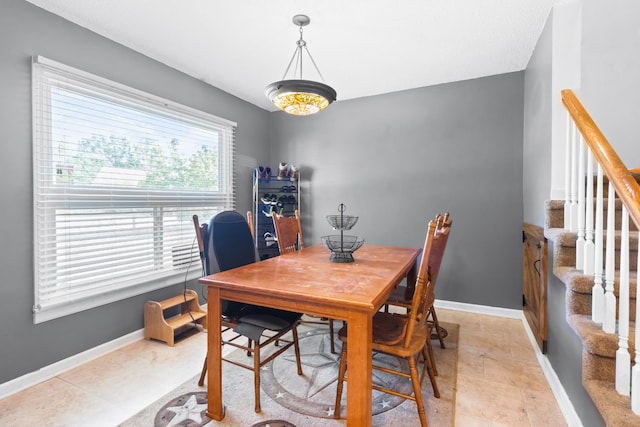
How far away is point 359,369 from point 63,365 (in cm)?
222

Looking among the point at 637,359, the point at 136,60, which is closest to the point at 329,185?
the point at 136,60

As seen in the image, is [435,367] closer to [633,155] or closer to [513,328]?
[513,328]

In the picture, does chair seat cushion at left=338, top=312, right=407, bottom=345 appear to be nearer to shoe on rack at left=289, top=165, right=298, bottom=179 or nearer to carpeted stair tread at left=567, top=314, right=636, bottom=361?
carpeted stair tread at left=567, top=314, right=636, bottom=361

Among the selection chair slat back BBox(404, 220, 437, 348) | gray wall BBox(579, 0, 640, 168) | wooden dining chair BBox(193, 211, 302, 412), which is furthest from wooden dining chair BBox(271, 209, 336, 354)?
gray wall BBox(579, 0, 640, 168)

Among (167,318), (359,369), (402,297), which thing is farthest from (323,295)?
(167,318)

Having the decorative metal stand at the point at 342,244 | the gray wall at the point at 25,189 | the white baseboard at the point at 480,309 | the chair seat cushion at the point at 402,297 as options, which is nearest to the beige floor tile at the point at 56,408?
the gray wall at the point at 25,189

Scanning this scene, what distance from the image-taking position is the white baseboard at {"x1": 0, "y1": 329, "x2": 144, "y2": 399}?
1.89 meters

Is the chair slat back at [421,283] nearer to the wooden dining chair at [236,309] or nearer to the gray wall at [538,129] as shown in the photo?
the wooden dining chair at [236,309]

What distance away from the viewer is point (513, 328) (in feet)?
9.39

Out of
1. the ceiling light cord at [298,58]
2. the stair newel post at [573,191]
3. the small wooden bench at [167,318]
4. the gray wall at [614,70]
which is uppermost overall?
the ceiling light cord at [298,58]

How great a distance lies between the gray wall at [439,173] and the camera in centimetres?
314

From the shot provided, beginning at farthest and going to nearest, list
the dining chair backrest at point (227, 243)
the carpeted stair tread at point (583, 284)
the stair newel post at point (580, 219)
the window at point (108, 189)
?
1. the window at point (108, 189)
2. the dining chair backrest at point (227, 243)
3. the stair newel post at point (580, 219)
4. the carpeted stair tread at point (583, 284)

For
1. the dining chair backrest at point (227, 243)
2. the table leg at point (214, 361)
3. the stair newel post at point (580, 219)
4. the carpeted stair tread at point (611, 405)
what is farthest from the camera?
the dining chair backrest at point (227, 243)

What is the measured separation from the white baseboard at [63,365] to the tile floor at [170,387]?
43 mm
